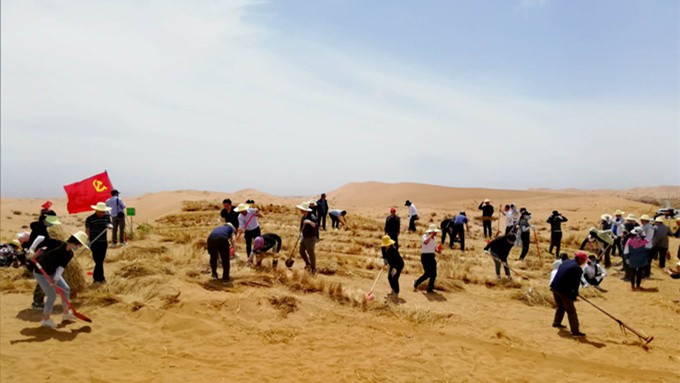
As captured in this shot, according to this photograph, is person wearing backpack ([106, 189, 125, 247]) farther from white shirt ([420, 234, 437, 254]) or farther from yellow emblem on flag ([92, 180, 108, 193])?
white shirt ([420, 234, 437, 254])

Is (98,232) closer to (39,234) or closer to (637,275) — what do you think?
(39,234)

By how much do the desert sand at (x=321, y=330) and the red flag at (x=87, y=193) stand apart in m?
2.96

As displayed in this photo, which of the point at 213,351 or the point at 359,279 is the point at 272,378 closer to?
the point at 213,351

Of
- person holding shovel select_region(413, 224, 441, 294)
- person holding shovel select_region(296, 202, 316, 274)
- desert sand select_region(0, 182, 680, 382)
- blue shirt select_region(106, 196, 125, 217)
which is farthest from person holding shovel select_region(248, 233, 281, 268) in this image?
blue shirt select_region(106, 196, 125, 217)

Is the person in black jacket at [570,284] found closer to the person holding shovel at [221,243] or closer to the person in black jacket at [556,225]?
the person holding shovel at [221,243]

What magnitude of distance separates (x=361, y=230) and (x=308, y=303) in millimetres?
13722

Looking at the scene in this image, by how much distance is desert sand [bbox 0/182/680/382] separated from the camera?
7238 millimetres

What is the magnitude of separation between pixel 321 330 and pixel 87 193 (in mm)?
11921

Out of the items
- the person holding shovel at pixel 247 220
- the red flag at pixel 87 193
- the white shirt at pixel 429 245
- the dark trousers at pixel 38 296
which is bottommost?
the dark trousers at pixel 38 296

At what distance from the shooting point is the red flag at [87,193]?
53.4ft

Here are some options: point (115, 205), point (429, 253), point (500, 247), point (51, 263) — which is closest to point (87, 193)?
point (115, 205)

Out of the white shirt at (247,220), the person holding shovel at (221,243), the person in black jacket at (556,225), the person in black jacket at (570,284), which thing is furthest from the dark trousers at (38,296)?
the person in black jacket at (556,225)

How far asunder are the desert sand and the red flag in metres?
2.96

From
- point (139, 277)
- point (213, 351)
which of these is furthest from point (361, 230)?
point (213, 351)
